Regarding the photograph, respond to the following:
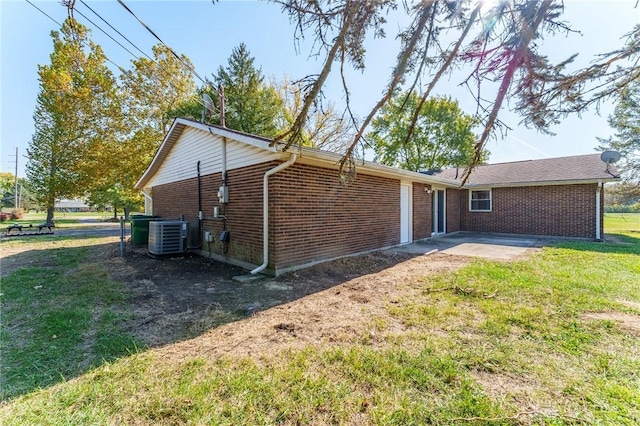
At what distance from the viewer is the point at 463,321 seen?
349 cm

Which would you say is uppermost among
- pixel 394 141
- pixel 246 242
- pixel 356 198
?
pixel 394 141

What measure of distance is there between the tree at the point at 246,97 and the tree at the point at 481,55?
16.1 m

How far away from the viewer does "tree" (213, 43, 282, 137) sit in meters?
18.8

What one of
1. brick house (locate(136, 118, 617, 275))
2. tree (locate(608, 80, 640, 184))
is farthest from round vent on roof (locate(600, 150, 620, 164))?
tree (locate(608, 80, 640, 184))

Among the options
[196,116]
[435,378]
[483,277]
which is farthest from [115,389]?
[196,116]

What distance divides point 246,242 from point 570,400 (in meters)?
5.81

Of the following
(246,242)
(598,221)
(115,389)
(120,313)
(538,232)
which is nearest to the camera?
(115,389)

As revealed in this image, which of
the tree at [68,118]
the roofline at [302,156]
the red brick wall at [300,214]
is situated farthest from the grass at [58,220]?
the red brick wall at [300,214]

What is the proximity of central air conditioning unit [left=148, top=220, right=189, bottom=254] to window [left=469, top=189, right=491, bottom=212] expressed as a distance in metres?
Result: 12.8

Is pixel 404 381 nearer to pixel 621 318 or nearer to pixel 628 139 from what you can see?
pixel 621 318

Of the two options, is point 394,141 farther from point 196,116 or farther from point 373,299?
point 373,299

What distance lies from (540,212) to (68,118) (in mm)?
26043

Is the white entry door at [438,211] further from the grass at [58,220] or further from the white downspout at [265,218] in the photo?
the grass at [58,220]

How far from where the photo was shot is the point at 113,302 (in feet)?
14.3
